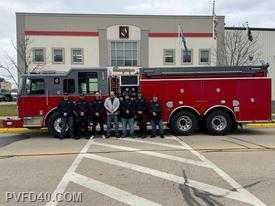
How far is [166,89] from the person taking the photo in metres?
14.8

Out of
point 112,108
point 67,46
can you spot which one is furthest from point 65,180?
point 67,46

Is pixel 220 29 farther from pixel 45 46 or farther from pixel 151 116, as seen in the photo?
pixel 151 116

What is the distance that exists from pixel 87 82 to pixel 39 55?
106 ft

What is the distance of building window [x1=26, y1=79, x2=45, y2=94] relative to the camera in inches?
571

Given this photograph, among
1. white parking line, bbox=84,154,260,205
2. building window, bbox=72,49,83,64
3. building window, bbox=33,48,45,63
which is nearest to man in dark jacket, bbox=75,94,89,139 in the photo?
white parking line, bbox=84,154,260,205

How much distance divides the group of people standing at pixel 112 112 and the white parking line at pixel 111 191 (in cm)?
637

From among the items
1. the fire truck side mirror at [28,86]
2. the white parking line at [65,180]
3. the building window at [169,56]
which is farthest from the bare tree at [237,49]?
the white parking line at [65,180]

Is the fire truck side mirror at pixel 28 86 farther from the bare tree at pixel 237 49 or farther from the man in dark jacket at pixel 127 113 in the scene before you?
the bare tree at pixel 237 49

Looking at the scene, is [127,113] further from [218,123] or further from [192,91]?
[218,123]

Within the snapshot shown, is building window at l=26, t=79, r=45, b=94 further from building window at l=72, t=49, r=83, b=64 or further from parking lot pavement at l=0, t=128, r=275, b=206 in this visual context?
building window at l=72, t=49, r=83, b=64

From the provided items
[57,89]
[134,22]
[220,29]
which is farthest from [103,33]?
[57,89]

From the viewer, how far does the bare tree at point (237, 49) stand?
3900cm

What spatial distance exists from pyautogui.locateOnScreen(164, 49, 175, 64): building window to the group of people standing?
32.9 metres

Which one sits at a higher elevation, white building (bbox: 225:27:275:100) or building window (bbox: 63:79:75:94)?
white building (bbox: 225:27:275:100)
